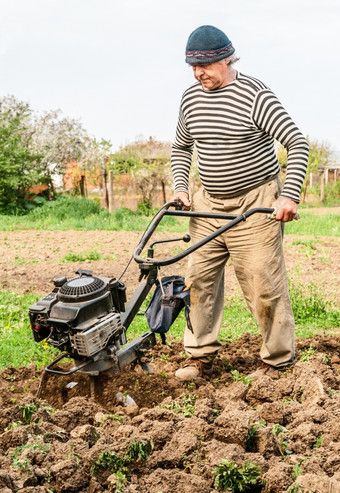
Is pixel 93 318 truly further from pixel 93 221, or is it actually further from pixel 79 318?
pixel 93 221

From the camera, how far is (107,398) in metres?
3.42

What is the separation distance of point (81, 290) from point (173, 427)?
89 centimetres

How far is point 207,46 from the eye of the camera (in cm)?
335

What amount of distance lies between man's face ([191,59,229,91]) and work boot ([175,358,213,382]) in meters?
1.82

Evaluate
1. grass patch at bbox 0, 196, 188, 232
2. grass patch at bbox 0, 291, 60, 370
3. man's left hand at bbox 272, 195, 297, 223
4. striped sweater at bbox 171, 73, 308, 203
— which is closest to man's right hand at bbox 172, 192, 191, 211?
striped sweater at bbox 171, 73, 308, 203

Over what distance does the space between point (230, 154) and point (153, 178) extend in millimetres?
14432

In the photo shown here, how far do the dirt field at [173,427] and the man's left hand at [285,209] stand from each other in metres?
0.97

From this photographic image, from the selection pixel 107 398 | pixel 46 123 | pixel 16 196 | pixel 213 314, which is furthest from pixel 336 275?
pixel 46 123

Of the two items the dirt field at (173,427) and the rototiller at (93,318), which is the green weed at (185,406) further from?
the rototiller at (93,318)

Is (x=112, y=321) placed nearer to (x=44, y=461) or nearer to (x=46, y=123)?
(x=44, y=461)

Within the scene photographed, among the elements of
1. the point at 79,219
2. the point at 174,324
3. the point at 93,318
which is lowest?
the point at 174,324

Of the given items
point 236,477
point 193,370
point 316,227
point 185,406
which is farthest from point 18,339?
point 316,227

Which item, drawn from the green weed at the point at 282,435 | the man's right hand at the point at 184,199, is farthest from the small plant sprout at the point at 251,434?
the man's right hand at the point at 184,199

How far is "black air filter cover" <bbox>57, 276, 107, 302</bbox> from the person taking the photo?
3.12 m
